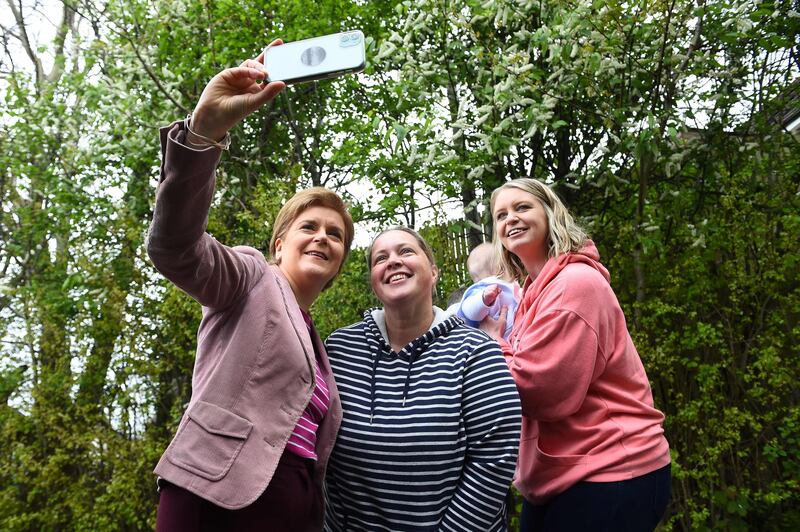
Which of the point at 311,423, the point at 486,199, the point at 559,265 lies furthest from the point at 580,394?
the point at 486,199

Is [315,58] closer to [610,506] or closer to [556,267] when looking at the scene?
[556,267]

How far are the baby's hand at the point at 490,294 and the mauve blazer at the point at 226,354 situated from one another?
0.89 m

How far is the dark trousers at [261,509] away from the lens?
1.30m

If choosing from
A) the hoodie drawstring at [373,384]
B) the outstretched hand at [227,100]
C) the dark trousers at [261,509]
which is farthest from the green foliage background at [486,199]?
the dark trousers at [261,509]

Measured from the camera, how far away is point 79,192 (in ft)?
20.1

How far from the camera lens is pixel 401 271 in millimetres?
1839

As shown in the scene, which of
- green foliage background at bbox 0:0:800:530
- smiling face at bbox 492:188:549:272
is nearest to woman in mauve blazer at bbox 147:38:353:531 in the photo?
smiling face at bbox 492:188:549:272

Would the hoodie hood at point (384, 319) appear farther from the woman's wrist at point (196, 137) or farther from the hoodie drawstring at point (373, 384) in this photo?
the woman's wrist at point (196, 137)

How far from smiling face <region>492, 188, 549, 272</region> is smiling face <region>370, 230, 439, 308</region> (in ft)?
1.03

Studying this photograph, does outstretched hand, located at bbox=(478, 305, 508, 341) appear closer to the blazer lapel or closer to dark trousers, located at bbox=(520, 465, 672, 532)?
dark trousers, located at bbox=(520, 465, 672, 532)

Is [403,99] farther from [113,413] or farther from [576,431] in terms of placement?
[113,413]

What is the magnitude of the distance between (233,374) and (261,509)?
0.32 metres

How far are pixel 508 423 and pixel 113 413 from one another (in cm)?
509

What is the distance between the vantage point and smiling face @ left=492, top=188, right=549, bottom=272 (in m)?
1.99
